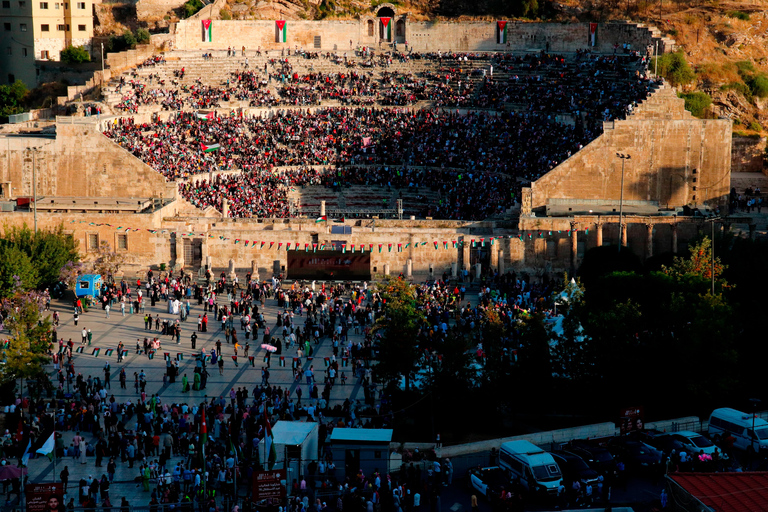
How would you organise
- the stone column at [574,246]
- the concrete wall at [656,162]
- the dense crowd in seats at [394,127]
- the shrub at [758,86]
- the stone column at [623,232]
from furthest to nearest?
the shrub at [758,86] → the dense crowd in seats at [394,127] → the concrete wall at [656,162] → the stone column at [574,246] → the stone column at [623,232]

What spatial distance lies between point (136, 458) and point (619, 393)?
1918 centimetres

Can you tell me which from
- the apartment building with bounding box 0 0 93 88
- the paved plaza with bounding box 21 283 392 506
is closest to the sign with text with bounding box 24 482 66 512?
the paved plaza with bounding box 21 283 392 506

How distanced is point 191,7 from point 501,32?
2629 cm

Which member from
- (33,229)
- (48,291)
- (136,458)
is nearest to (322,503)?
(136,458)

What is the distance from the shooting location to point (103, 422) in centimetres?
4509

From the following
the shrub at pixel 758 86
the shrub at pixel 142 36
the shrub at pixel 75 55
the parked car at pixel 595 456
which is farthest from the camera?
the shrub at pixel 75 55

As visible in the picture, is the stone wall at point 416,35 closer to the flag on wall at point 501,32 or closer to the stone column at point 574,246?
the flag on wall at point 501,32

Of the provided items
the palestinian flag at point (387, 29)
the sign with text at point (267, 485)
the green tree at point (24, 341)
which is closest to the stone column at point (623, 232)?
the green tree at point (24, 341)

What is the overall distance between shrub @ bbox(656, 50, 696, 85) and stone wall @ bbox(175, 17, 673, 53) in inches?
276

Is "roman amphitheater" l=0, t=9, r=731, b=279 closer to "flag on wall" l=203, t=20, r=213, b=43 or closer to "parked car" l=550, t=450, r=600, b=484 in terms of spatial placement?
"flag on wall" l=203, t=20, r=213, b=43

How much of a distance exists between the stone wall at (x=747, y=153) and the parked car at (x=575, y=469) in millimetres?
50034

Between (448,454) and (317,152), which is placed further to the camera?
(317,152)

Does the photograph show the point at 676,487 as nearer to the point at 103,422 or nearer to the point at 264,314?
the point at 103,422

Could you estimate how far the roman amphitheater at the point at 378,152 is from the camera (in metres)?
69.0
